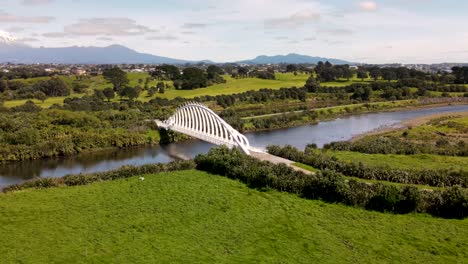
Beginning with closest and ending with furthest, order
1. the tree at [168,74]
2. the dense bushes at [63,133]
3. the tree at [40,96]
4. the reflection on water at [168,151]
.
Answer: the reflection on water at [168,151] → the dense bushes at [63,133] → the tree at [40,96] → the tree at [168,74]

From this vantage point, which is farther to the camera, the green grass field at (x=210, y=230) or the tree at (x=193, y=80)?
the tree at (x=193, y=80)

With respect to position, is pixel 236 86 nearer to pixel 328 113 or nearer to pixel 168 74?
pixel 168 74

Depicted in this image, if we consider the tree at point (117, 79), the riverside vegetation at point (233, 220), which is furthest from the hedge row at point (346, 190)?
the tree at point (117, 79)

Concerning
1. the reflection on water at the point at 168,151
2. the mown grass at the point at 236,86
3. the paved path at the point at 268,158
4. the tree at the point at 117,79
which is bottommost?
the reflection on water at the point at 168,151

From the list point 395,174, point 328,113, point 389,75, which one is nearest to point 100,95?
point 328,113

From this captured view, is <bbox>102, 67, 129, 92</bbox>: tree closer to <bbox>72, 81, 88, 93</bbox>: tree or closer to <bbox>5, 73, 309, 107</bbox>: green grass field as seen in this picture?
<bbox>5, 73, 309, 107</bbox>: green grass field

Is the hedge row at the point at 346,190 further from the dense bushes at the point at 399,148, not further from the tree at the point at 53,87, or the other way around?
the tree at the point at 53,87

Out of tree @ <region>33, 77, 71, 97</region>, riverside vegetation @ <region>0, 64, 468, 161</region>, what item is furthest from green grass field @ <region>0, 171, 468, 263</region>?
tree @ <region>33, 77, 71, 97</region>
